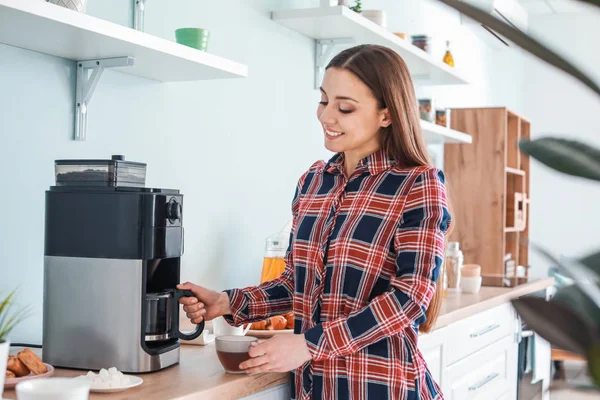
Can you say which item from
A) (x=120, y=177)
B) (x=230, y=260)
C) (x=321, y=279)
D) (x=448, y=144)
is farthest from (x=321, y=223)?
(x=448, y=144)

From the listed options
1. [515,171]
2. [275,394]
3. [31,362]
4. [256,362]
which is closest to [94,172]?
[31,362]

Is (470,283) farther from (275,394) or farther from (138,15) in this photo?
(138,15)

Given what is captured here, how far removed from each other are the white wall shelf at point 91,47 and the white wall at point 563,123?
16.3 ft

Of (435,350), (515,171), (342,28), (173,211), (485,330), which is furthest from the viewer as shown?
(515,171)

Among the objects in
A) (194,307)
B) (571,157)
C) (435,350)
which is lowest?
(435,350)

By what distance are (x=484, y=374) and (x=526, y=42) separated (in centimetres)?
284

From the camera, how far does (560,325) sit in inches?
10.8

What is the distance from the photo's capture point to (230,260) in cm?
249

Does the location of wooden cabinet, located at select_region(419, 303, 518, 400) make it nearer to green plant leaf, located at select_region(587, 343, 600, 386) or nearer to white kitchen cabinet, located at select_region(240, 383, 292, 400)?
white kitchen cabinet, located at select_region(240, 383, 292, 400)

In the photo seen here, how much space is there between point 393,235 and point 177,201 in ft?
1.52

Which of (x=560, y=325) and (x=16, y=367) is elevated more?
(x=560, y=325)

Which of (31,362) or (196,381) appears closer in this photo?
(31,362)

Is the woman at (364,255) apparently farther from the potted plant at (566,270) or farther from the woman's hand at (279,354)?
the potted plant at (566,270)

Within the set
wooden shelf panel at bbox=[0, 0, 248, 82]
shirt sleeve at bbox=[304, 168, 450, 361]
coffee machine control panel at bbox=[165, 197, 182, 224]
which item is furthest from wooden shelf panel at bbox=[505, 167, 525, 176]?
coffee machine control panel at bbox=[165, 197, 182, 224]
